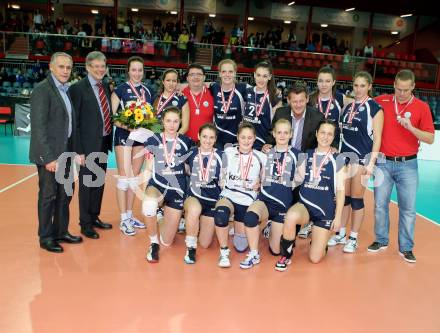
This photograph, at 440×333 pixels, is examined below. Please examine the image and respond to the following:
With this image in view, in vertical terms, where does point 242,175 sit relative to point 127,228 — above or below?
above

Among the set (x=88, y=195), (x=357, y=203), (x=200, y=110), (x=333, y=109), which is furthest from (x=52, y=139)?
(x=357, y=203)

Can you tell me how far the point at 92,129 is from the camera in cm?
439

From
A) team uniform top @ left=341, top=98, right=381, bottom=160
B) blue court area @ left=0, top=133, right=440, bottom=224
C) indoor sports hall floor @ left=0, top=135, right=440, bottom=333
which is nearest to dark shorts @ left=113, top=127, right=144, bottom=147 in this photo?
indoor sports hall floor @ left=0, top=135, right=440, bottom=333

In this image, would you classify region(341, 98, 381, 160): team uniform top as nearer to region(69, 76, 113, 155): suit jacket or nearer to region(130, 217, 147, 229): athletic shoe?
region(130, 217, 147, 229): athletic shoe

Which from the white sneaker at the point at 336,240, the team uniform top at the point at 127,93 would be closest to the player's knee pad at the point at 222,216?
the white sneaker at the point at 336,240

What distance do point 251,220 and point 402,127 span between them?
185 centimetres

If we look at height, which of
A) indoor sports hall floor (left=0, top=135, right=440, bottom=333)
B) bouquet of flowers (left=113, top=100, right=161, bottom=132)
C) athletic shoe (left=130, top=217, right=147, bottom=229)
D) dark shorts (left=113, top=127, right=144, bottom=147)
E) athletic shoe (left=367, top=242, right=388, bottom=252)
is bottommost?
indoor sports hall floor (left=0, top=135, right=440, bottom=333)

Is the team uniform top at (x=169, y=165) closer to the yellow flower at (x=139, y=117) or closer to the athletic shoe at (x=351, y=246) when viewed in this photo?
the yellow flower at (x=139, y=117)

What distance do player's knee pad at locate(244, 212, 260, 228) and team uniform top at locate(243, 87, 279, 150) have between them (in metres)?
1.13

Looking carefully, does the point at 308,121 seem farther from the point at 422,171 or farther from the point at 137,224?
the point at 422,171

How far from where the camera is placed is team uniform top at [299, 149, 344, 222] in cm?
411

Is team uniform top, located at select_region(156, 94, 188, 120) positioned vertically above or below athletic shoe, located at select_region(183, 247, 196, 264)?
above

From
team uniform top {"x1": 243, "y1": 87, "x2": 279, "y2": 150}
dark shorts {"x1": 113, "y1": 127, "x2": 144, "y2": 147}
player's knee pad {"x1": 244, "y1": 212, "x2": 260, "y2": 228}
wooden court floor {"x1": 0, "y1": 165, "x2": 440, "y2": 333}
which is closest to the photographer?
wooden court floor {"x1": 0, "y1": 165, "x2": 440, "y2": 333}

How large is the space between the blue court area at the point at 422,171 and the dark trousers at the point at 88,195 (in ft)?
13.1
